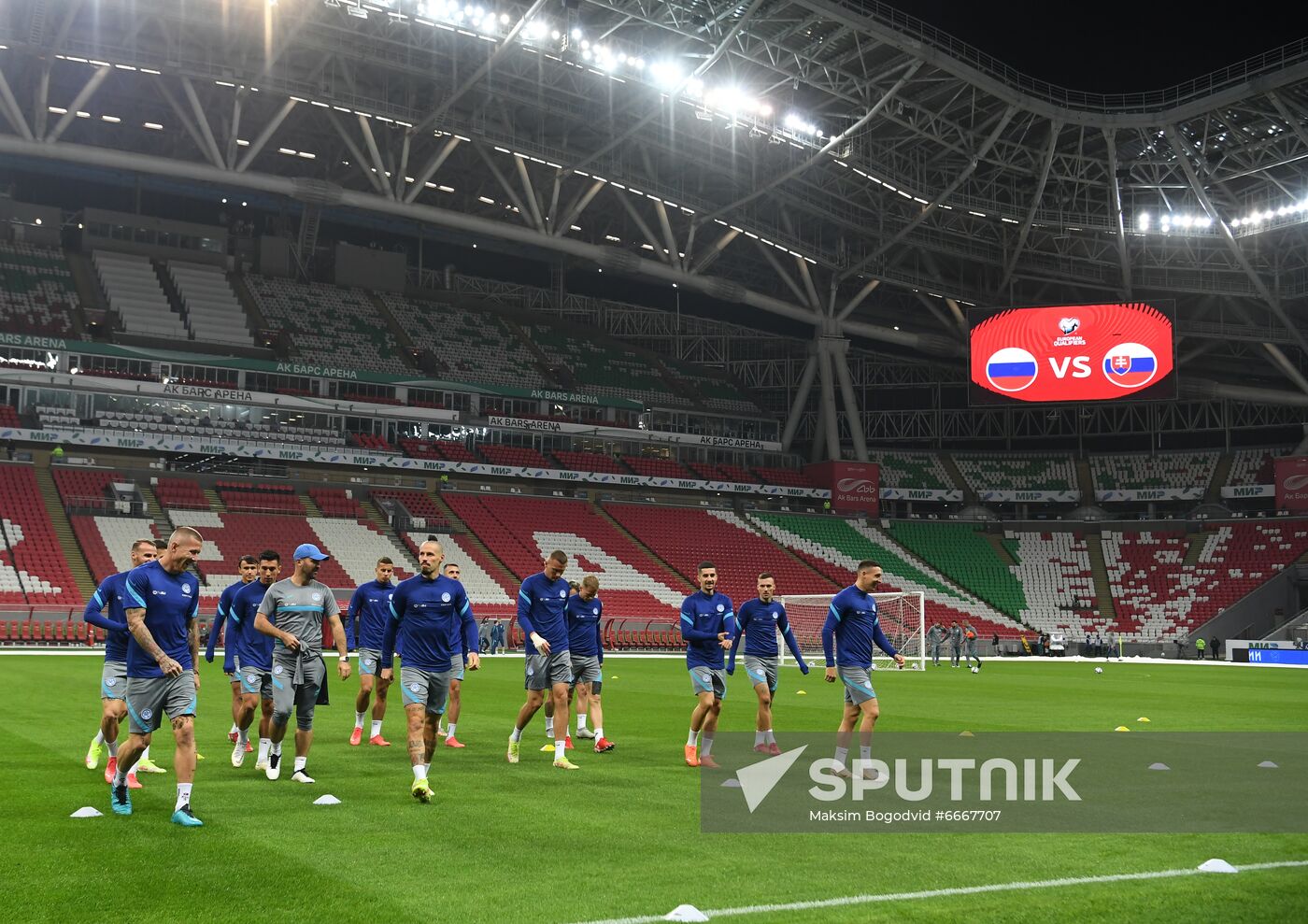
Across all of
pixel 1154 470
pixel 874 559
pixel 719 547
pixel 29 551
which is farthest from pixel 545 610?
pixel 1154 470

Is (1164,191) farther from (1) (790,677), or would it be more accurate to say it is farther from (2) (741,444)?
(1) (790,677)

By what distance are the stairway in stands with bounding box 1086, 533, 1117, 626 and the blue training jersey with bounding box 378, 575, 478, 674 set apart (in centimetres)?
5795

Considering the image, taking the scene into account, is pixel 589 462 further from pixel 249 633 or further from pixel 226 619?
pixel 249 633

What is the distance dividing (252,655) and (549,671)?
128 inches

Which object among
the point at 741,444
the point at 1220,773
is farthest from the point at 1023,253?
the point at 1220,773

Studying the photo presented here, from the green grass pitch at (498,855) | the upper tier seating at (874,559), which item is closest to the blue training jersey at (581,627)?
the green grass pitch at (498,855)

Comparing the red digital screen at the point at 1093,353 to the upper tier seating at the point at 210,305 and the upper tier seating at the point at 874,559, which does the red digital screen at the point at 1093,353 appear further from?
the upper tier seating at the point at 210,305

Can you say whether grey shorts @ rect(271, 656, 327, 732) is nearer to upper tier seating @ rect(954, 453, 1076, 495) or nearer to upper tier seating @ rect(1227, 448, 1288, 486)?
upper tier seating @ rect(954, 453, 1076, 495)

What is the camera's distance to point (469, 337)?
7050cm

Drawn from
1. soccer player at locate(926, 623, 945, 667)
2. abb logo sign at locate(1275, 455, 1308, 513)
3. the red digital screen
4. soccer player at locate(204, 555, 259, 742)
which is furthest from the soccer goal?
soccer player at locate(204, 555, 259, 742)

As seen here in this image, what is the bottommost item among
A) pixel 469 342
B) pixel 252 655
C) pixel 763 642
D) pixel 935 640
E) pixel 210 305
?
pixel 935 640

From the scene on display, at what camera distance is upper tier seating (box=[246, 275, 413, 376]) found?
63.8m

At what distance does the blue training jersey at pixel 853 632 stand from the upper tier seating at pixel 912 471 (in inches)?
2527

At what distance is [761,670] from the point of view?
14742mm
